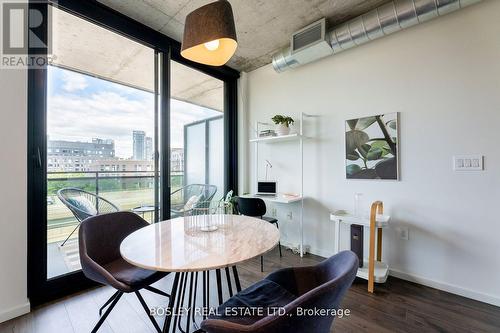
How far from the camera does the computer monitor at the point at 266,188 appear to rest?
3.46 meters

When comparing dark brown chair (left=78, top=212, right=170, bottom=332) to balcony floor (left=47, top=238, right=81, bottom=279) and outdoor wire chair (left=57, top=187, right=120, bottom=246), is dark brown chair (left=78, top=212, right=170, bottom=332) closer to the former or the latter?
balcony floor (left=47, top=238, right=81, bottom=279)

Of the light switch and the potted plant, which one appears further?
the potted plant

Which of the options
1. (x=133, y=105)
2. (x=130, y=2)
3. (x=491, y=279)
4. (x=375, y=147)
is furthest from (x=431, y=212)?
(x=130, y=2)

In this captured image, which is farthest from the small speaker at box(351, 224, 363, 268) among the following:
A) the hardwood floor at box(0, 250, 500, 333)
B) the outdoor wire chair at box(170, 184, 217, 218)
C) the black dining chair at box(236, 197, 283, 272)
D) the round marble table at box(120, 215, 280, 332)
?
the outdoor wire chair at box(170, 184, 217, 218)

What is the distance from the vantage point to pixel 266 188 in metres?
3.49

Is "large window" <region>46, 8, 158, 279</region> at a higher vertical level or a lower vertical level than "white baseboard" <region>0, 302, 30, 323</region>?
higher

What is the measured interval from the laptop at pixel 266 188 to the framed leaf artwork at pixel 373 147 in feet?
3.62

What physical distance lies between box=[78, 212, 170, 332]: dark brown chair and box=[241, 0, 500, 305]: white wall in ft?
7.45

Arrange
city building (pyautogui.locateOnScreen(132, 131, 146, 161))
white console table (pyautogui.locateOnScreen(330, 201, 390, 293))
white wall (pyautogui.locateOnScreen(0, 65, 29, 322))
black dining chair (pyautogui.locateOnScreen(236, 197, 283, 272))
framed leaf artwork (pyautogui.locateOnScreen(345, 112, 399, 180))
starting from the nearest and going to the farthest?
white wall (pyautogui.locateOnScreen(0, 65, 29, 322)) → white console table (pyautogui.locateOnScreen(330, 201, 390, 293)) → framed leaf artwork (pyautogui.locateOnScreen(345, 112, 399, 180)) → city building (pyautogui.locateOnScreen(132, 131, 146, 161)) → black dining chair (pyautogui.locateOnScreen(236, 197, 283, 272))

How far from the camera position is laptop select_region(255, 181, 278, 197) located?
11.4 feet

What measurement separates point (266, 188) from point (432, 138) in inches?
82.5

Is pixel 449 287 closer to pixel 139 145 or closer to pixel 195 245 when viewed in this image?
pixel 195 245

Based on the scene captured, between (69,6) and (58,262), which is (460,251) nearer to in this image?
(58,262)

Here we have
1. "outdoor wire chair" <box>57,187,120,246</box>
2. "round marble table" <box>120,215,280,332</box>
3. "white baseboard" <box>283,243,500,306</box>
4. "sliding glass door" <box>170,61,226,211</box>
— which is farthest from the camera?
"sliding glass door" <box>170,61,226,211</box>
